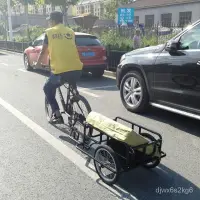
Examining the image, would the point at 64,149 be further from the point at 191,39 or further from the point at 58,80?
the point at 191,39

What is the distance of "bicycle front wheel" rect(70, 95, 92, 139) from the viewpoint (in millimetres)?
4223

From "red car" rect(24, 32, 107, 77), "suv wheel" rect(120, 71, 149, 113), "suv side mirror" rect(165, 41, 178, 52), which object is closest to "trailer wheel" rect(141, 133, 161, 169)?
"suv side mirror" rect(165, 41, 178, 52)

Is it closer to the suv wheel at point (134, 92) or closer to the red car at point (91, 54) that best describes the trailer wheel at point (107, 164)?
the suv wheel at point (134, 92)

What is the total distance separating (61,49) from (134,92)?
6.29ft

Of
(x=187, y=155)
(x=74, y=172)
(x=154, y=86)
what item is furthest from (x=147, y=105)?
(x=74, y=172)

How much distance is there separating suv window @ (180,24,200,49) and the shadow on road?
4.33 ft

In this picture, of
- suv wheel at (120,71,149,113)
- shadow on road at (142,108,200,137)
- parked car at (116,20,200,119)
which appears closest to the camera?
parked car at (116,20,200,119)

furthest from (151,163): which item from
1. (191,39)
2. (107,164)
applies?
(191,39)

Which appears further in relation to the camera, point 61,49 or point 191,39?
point 191,39

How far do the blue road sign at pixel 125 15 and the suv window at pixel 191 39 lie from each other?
37.1 feet

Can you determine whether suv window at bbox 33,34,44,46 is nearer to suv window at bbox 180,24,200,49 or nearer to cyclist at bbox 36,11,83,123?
cyclist at bbox 36,11,83,123

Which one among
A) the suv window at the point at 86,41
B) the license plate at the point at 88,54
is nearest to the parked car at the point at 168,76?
the license plate at the point at 88,54

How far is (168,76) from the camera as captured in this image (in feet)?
16.0

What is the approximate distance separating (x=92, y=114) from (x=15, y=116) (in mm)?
2514
